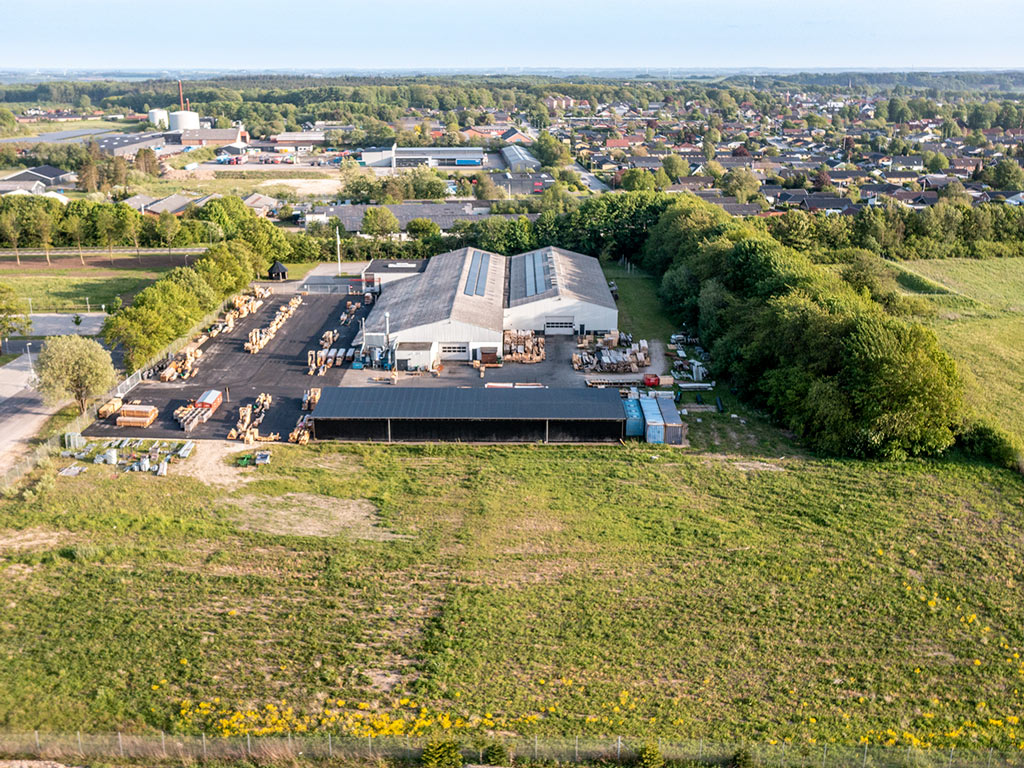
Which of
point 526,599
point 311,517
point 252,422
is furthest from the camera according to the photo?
point 252,422

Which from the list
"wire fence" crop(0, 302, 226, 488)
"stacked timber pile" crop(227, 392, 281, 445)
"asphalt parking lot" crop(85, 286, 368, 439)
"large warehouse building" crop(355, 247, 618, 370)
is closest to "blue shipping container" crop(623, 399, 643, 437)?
"large warehouse building" crop(355, 247, 618, 370)

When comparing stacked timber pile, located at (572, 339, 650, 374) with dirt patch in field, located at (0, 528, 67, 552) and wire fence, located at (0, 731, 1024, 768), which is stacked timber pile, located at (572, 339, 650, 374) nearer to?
dirt patch in field, located at (0, 528, 67, 552)

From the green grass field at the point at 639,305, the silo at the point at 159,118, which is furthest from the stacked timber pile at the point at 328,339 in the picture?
the silo at the point at 159,118

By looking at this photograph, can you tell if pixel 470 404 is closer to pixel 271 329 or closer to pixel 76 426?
pixel 76 426

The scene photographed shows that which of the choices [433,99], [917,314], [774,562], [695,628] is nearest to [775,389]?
[774,562]

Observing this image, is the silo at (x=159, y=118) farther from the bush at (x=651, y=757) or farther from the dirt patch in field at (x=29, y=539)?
the bush at (x=651, y=757)

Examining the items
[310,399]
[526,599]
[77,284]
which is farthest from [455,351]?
[77,284]
